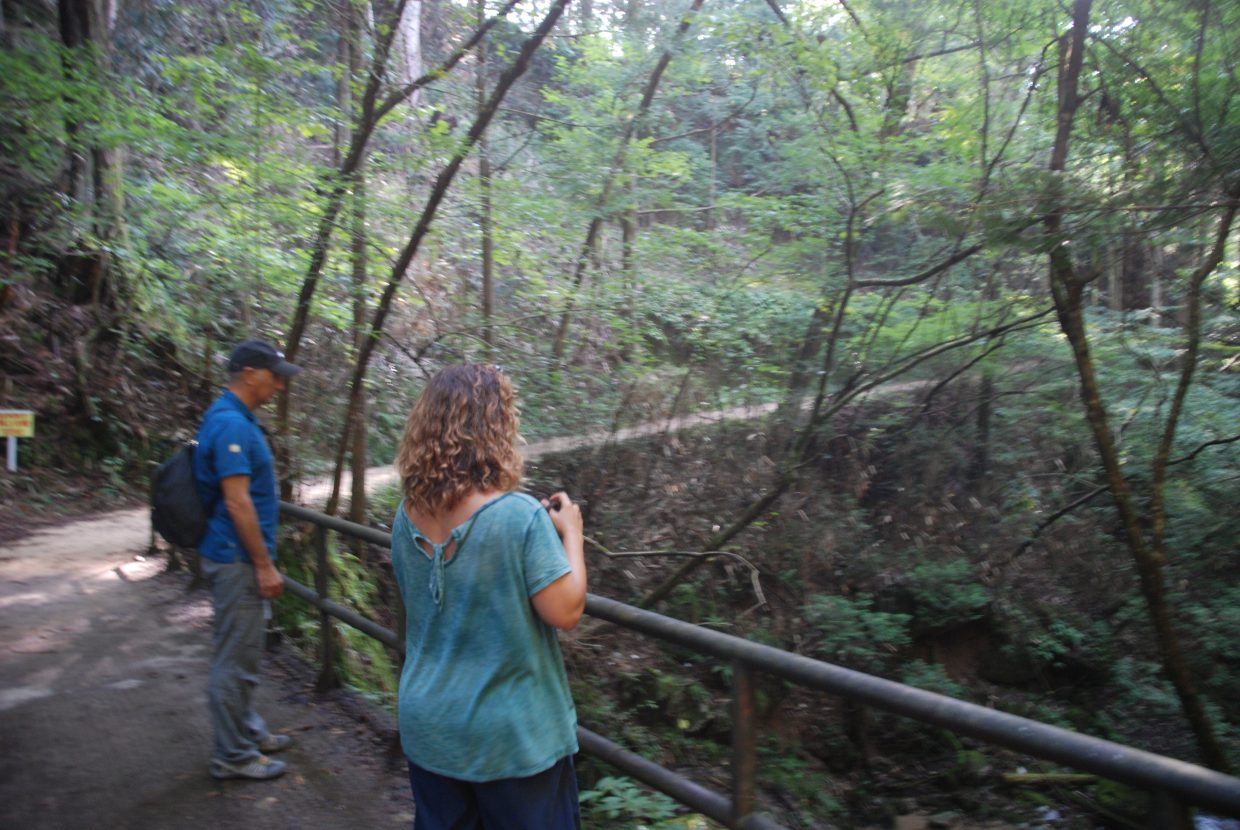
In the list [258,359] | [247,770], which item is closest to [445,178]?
[258,359]

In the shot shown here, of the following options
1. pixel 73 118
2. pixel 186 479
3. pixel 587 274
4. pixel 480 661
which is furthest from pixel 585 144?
pixel 480 661

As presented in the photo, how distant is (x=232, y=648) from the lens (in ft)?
13.7

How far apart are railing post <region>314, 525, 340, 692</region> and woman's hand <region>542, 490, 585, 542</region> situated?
312 centimetres

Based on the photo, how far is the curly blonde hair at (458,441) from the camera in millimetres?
2254

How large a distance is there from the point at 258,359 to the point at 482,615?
252 centimetres

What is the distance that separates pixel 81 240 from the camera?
1429 centimetres

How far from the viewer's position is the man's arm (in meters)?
4.02

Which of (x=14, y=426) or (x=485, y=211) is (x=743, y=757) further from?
(x=14, y=426)

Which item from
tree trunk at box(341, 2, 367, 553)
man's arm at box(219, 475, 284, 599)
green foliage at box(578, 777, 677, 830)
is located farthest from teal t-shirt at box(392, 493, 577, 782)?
tree trunk at box(341, 2, 367, 553)

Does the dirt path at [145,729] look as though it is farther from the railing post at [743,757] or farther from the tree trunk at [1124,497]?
the tree trunk at [1124,497]

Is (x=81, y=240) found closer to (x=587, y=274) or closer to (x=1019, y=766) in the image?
(x=587, y=274)

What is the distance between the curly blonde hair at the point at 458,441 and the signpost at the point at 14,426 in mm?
12524

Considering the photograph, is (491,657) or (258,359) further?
(258,359)

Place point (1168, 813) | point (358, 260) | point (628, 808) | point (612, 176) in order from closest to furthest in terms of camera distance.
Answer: point (1168, 813)
point (628, 808)
point (358, 260)
point (612, 176)
